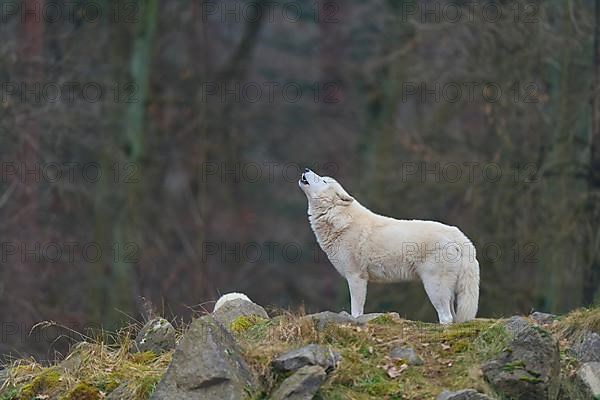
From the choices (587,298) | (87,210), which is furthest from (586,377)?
(87,210)

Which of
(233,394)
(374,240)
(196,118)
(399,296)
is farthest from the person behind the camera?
(196,118)

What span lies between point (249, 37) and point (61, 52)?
9.28 meters

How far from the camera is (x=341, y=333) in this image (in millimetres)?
11609

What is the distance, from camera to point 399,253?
1289cm

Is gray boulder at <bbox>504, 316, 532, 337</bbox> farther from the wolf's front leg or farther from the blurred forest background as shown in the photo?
the blurred forest background

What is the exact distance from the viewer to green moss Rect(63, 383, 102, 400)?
457 inches

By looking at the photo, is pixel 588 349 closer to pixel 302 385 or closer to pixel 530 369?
pixel 530 369

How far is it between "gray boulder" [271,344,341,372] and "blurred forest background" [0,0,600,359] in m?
9.30

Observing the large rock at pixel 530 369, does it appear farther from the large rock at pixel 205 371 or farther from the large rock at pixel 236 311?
the large rock at pixel 236 311

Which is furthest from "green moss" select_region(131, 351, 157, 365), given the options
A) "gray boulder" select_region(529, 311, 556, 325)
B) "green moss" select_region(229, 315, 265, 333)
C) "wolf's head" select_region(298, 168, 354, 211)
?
"gray boulder" select_region(529, 311, 556, 325)

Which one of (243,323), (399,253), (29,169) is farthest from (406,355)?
(29,169)

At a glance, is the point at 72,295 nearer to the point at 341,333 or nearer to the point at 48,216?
the point at 48,216

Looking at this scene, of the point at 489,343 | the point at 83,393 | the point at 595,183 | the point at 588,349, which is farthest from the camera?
the point at 595,183

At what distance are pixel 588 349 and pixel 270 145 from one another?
2630 cm
